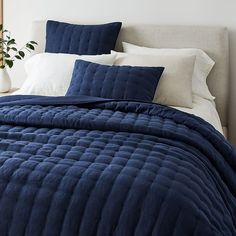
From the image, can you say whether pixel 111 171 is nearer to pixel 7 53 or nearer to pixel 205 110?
pixel 205 110

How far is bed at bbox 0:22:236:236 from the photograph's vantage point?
1581 millimetres

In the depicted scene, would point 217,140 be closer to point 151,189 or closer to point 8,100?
point 151,189

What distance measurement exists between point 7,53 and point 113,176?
7.67 ft

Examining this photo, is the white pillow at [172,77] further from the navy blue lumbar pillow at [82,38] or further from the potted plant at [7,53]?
the potted plant at [7,53]

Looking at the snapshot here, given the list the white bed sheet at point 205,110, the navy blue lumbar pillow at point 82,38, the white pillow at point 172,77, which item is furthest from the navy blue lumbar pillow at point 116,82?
the navy blue lumbar pillow at point 82,38

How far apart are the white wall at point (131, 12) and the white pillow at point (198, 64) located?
0.90 feet

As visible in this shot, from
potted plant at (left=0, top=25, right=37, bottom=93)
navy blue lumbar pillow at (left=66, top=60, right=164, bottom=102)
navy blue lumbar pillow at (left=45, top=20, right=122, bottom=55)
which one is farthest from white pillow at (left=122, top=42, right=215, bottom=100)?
potted plant at (left=0, top=25, right=37, bottom=93)

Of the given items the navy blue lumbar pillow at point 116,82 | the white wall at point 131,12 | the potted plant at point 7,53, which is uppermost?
the white wall at point 131,12

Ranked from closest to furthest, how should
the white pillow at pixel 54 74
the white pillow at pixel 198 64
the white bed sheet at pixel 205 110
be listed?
the white bed sheet at pixel 205 110
the white pillow at pixel 54 74
the white pillow at pixel 198 64

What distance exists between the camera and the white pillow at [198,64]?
3232 mm

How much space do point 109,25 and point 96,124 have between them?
1490 mm

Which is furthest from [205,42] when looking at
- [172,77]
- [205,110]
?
[205,110]

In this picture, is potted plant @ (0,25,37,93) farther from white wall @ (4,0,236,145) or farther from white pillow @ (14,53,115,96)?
white pillow @ (14,53,115,96)

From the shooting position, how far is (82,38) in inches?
135
